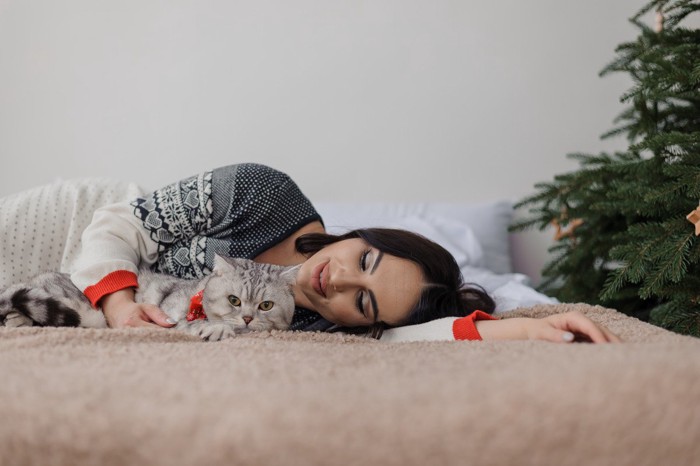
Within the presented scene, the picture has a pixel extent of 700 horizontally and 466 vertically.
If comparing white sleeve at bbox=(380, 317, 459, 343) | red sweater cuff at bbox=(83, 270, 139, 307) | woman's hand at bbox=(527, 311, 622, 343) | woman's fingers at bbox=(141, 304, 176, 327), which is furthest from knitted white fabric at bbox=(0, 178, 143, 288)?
woman's hand at bbox=(527, 311, 622, 343)

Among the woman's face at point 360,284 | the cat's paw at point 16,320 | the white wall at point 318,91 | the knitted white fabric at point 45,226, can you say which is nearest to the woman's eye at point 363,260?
the woman's face at point 360,284

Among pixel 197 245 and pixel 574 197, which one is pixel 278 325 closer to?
pixel 197 245

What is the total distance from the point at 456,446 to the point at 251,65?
2.28 metres

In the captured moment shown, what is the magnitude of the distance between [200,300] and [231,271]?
0.31 feet

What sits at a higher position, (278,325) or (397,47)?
(397,47)

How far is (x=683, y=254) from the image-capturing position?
1307 mm

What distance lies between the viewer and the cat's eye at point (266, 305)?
1.33 meters

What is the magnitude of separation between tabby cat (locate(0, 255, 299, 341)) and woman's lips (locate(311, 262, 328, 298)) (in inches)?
2.0

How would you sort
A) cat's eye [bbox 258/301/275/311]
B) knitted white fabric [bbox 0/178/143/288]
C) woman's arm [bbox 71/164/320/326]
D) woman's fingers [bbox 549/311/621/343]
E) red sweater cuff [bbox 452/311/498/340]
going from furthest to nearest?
knitted white fabric [bbox 0/178/143/288]
woman's arm [bbox 71/164/320/326]
cat's eye [bbox 258/301/275/311]
red sweater cuff [bbox 452/311/498/340]
woman's fingers [bbox 549/311/621/343]

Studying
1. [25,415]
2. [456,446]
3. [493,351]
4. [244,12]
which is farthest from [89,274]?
[244,12]

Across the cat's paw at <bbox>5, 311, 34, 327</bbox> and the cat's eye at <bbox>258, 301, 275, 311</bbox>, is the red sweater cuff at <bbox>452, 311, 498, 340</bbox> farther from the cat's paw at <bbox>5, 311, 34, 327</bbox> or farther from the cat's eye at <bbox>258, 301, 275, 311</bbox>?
the cat's paw at <bbox>5, 311, 34, 327</bbox>

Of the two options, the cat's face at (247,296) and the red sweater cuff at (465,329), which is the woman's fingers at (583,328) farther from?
the cat's face at (247,296)

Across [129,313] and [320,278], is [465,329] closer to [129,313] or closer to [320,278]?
[320,278]

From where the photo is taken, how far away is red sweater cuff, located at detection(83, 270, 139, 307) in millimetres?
1363
